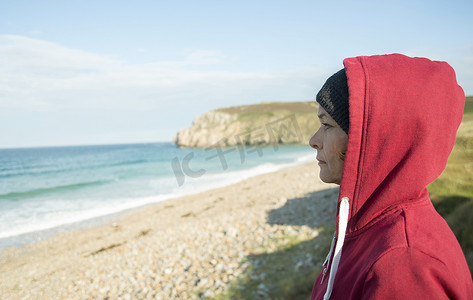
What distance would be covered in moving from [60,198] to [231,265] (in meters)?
20.6

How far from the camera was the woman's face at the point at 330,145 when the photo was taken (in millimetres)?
1358

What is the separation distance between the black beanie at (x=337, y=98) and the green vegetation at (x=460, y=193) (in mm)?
4273

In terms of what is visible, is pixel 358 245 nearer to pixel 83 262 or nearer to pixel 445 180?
pixel 445 180

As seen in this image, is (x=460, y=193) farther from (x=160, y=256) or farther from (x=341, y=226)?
(x=160, y=256)

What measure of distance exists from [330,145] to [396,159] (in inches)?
11.6

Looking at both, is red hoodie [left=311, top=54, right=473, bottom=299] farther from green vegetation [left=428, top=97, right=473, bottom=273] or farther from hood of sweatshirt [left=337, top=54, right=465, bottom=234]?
green vegetation [left=428, top=97, right=473, bottom=273]

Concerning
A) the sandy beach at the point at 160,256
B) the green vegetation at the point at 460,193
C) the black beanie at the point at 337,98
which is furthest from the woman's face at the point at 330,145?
the sandy beach at the point at 160,256

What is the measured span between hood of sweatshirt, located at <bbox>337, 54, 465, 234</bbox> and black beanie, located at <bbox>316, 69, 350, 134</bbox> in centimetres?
12

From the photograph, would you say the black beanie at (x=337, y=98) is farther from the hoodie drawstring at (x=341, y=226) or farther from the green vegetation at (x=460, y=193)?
the green vegetation at (x=460, y=193)

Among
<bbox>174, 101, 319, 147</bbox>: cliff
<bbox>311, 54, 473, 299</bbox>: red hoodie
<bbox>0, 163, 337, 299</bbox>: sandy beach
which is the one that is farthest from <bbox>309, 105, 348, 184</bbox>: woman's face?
<bbox>174, 101, 319, 147</bbox>: cliff

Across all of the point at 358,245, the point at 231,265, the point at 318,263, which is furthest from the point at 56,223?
the point at 358,245

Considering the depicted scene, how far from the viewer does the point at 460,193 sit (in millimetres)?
7117

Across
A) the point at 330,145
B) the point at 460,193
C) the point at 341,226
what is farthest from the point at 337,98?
the point at 460,193

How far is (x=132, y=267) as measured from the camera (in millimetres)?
8477
